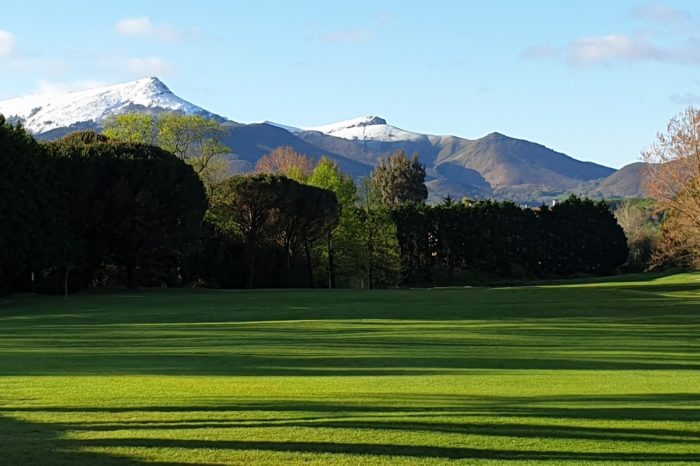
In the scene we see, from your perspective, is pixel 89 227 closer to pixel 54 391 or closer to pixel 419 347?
pixel 419 347

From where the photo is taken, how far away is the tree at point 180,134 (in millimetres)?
84812

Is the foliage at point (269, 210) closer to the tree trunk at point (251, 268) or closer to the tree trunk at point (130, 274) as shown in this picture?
the tree trunk at point (251, 268)

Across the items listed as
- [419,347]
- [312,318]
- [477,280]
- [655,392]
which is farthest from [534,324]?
[477,280]

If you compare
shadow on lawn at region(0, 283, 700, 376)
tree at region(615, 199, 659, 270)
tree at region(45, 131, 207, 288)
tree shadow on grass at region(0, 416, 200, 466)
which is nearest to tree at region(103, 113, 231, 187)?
tree at region(45, 131, 207, 288)

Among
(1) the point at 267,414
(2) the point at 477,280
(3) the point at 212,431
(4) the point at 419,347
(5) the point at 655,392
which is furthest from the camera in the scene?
(2) the point at 477,280

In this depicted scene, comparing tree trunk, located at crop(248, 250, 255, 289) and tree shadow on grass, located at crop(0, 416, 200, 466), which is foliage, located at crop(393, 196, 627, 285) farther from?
tree shadow on grass, located at crop(0, 416, 200, 466)

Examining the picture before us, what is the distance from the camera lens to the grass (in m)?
10.5

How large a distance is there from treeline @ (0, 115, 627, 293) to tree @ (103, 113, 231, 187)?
0.45 feet

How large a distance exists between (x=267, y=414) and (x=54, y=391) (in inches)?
159

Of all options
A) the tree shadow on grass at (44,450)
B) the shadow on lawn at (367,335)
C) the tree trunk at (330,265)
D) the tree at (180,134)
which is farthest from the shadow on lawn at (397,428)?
the tree at (180,134)

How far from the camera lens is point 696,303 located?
48.5m

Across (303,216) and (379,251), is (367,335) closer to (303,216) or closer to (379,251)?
(303,216)

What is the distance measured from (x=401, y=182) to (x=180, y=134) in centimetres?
4335

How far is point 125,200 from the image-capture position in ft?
195
